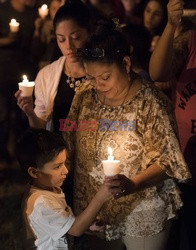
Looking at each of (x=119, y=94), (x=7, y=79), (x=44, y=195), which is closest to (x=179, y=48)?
(x=119, y=94)

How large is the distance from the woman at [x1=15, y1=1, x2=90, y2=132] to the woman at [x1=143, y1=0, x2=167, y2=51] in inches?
111

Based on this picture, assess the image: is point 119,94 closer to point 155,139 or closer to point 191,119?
point 155,139

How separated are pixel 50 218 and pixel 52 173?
29 centimetres

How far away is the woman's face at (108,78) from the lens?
284 centimetres

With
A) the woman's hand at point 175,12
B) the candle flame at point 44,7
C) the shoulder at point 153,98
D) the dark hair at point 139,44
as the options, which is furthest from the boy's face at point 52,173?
the candle flame at point 44,7

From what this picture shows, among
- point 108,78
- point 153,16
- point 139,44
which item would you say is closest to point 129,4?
point 153,16

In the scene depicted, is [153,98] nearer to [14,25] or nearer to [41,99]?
[41,99]

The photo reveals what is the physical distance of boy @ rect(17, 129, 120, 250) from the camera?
2.74m

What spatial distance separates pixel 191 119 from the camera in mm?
3631

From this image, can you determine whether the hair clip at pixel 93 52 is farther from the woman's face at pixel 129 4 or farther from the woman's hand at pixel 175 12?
the woman's face at pixel 129 4

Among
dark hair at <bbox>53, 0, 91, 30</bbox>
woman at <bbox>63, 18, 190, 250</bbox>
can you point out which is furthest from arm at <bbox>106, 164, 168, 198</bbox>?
dark hair at <bbox>53, 0, 91, 30</bbox>

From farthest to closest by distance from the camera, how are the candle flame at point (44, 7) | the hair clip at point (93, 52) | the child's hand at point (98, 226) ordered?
the candle flame at point (44, 7)
the child's hand at point (98, 226)
the hair clip at point (93, 52)

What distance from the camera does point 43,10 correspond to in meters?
6.40

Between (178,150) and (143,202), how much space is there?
387 millimetres
